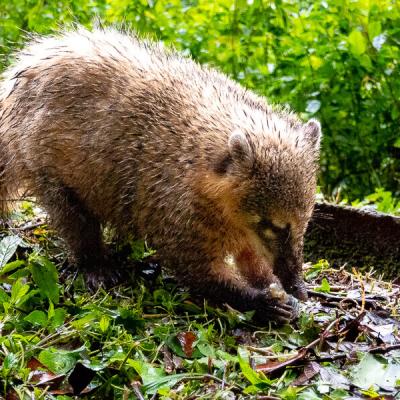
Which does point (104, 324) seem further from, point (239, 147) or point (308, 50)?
point (308, 50)

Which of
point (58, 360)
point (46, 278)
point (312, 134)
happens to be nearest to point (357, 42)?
point (312, 134)

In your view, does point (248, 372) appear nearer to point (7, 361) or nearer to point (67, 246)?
point (7, 361)

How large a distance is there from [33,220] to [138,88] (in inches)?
54.1

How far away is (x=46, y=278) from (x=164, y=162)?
90 cm

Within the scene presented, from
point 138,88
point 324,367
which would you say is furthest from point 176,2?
point 324,367

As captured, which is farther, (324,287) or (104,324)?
(324,287)

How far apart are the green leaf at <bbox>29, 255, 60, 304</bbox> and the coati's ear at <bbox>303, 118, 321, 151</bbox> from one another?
153 centimetres

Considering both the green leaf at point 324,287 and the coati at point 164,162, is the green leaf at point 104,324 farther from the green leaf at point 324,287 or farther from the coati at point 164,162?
the green leaf at point 324,287

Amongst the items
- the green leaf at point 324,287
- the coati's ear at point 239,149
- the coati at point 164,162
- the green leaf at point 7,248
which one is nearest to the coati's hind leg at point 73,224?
the coati at point 164,162

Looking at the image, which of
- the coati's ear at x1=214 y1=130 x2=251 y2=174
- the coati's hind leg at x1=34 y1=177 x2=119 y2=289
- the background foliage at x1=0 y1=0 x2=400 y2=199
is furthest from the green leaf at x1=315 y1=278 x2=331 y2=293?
the background foliage at x1=0 y1=0 x2=400 y2=199

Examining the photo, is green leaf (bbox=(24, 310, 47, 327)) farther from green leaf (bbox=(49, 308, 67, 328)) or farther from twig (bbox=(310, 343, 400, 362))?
twig (bbox=(310, 343, 400, 362))

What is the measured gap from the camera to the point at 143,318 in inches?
146

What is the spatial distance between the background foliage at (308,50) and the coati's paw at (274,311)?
9.89 ft

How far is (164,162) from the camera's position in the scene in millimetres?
4188
